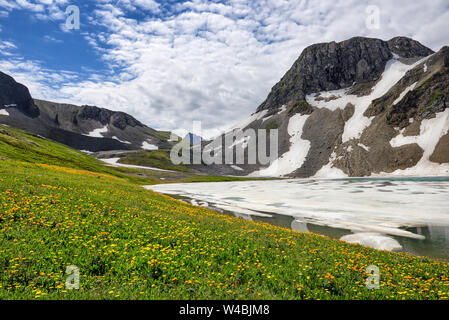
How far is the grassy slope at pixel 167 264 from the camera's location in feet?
24.4

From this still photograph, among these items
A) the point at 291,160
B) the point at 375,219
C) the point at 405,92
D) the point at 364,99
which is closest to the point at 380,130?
the point at 405,92

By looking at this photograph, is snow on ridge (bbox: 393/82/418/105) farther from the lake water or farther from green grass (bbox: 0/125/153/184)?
green grass (bbox: 0/125/153/184)

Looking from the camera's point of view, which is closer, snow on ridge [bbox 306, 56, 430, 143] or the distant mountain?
the distant mountain

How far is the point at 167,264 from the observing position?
912 centimetres

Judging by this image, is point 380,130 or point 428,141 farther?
point 380,130

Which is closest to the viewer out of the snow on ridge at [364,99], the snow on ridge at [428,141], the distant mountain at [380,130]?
the snow on ridge at [428,141]

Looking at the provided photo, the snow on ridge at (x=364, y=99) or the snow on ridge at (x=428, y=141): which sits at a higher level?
the snow on ridge at (x=364, y=99)

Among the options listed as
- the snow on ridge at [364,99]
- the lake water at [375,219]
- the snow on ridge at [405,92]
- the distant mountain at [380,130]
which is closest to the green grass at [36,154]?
the lake water at [375,219]

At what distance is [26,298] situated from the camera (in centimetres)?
632

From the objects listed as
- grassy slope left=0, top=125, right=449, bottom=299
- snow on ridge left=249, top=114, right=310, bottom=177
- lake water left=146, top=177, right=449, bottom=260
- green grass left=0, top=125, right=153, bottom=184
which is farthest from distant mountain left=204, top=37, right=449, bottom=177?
grassy slope left=0, top=125, right=449, bottom=299

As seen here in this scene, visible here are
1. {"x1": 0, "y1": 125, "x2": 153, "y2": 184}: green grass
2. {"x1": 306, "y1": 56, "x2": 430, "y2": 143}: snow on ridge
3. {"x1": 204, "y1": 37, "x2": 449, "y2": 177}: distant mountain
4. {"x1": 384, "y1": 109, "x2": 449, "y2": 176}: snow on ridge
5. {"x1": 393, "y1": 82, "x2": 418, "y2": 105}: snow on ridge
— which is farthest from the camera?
{"x1": 306, "y1": 56, "x2": 430, "y2": 143}: snow on ridge

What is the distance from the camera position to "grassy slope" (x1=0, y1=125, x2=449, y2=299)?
7430 mm

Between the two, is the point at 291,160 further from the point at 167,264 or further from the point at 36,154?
the point at 167,264

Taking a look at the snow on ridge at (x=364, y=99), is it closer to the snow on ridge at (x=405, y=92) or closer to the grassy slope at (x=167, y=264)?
the snow on ridge at (x=405, y=92)
